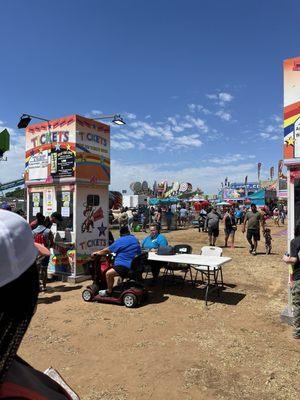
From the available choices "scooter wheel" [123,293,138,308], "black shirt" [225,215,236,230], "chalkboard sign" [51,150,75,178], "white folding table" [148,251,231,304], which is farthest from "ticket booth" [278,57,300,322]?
"black shirt" [225,215,236,230]

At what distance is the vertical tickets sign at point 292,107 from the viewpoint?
5.42 metres

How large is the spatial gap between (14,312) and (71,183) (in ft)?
26.1

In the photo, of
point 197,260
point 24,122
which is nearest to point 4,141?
point 24,122

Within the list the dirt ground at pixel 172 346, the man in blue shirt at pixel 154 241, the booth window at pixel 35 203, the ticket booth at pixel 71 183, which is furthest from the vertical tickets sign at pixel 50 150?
the dirt ground at pixel 172 346

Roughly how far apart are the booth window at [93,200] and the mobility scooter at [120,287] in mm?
2195

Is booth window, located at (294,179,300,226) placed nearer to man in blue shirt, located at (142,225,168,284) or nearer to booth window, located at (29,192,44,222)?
→ man in blue shirt, located at (142,225,168,284)

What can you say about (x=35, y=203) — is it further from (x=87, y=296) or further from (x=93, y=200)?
(x=87, y=296)

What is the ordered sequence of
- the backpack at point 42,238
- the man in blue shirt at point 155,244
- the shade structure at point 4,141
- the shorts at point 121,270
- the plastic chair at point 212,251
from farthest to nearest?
1. the shade structure at point 4,141
2. the man in blue shirt at point 155,244
3. the plastic chair at point 212,251
4. the backpack at point 42,238
5. the shorts at point 121,270

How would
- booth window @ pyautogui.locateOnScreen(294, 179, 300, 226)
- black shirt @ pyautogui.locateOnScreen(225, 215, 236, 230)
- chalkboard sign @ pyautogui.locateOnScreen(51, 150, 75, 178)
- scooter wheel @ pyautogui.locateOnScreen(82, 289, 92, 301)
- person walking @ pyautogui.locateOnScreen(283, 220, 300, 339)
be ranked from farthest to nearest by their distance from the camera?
black shirt @ pyautogui.locateOnScreen(225, 215, 236, 230) → chalkboard sign @ pyautogui.locateOnScreen(51, 150, 75, 178) → scooter wheel @ pyautogui.locateOnScreen(82, 289, 92, 301) → booth window @ pyautogui.locateOnScreen(294, 179, 300, 226) → person walking @ pyautogui.locateOnScreen(283, 220, 300, 339)

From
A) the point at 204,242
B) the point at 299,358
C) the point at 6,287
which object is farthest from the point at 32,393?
the point at 204,242

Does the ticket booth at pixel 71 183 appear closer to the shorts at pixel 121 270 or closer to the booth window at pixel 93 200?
the booth window at pixel 93 200

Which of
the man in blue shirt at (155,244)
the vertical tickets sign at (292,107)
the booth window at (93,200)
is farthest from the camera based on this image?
the booth window at (93,200)

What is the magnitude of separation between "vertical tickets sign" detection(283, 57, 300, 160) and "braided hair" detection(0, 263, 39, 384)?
5.28 m

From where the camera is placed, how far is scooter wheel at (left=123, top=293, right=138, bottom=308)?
641cm
